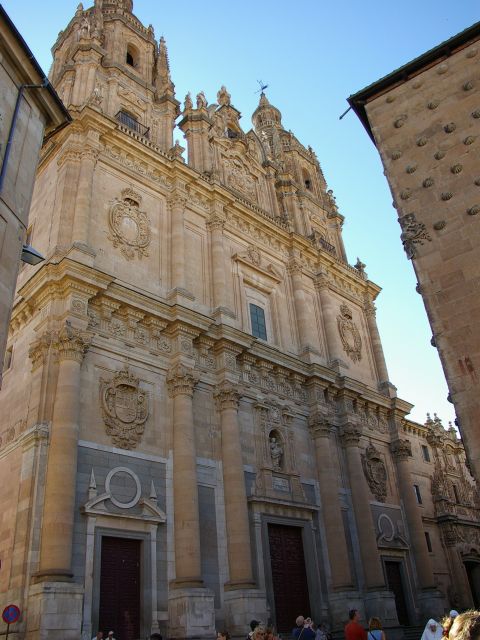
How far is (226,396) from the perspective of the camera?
62.4ft

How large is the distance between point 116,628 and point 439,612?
1349 cm

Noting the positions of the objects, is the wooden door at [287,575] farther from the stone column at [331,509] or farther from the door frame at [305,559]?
the stone column at [331,509]

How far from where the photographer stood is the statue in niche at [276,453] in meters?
20.0

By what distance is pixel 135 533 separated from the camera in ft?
49.9

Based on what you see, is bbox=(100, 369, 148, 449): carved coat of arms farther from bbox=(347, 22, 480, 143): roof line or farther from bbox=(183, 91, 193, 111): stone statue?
bbox=(183, 91, 193, 111): stone statue

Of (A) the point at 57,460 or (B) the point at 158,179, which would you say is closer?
(A) the point at 57,460

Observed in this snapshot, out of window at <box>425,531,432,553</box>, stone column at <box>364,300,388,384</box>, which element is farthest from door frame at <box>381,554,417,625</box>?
stone column at <box>364,300,388,384</box>

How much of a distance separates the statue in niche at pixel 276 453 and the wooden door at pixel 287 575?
77.7 inches

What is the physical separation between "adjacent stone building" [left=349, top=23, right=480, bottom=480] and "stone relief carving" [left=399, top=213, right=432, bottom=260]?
0.02 metres

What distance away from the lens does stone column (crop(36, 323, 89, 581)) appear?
13188 millimetres

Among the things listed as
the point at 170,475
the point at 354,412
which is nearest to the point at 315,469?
the point at 354,412

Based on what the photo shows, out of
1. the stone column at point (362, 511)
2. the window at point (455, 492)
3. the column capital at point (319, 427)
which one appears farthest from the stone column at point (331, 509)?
the window at point (455, 492)

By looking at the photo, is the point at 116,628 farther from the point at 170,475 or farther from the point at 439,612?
the point at 439,612

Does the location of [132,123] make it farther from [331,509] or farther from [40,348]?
[331,509]
